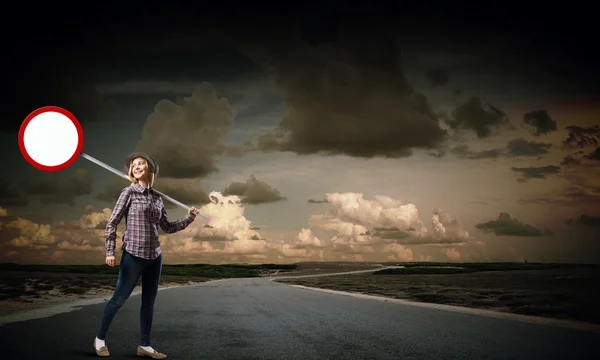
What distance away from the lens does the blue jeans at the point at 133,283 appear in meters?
5.96

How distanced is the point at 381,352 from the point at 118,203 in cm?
428

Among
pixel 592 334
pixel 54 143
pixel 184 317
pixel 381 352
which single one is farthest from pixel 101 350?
pixel 592 334

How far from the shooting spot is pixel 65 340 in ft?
27.4

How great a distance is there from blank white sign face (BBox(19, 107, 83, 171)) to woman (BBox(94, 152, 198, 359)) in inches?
39.6

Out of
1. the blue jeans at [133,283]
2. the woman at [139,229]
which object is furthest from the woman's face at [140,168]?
the blue jeans at [133,283]

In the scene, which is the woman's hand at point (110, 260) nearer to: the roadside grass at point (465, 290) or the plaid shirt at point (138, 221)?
the plaid shirt at point (138, 221)

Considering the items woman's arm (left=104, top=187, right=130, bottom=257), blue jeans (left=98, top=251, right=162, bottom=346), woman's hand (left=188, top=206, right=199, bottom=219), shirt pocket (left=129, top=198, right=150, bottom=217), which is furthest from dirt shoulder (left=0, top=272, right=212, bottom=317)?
woman's hand (left=188, top=206, right=199, bottom=219)

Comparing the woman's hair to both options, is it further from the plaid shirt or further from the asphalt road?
the asphalt road

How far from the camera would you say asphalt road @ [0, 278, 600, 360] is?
24.1 feet

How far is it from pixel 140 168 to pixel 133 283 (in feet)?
4.47

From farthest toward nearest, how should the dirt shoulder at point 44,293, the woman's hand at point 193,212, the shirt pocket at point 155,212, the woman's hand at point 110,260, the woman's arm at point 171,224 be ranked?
1. the dirt shoulder at point 44,293
2. the woman's arm at point 171,224
3. the shirt pocket at point 155,212
4. the woman's hand at point 193,212
5. the woman's hand at point 110,260

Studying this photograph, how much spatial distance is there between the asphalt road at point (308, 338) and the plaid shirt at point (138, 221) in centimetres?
176

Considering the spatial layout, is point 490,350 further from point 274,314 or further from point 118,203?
point 274,314

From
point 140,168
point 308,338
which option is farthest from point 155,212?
point 308,338
